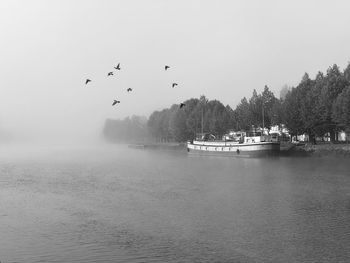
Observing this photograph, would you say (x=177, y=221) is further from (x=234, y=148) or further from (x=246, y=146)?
(x=234, y=148)

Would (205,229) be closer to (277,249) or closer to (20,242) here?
(277,249)

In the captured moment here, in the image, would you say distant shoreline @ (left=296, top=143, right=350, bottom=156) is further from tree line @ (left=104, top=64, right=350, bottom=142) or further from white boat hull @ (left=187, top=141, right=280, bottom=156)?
white boat hull @ (left=187, top=141, right=280, bottom=156)

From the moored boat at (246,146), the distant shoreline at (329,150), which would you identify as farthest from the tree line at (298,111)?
the moored boat at (246,146)

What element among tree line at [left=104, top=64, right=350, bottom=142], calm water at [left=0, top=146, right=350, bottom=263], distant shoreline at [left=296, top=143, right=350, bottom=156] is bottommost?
calm water at [left=0, top=146, right=350, bottom=263]

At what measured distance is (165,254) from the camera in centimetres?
2556

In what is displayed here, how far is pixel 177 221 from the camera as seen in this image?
110 ft

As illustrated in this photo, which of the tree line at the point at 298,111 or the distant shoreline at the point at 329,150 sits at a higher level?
the tree line at the point at 298,111

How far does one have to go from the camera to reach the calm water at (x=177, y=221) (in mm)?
25891

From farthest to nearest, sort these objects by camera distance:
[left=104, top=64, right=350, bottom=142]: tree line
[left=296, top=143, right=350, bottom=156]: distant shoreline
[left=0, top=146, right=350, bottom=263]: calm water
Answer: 1. [left=104, top=64, right=350, bottom=142]: tree line
2. [left=296, top=143, right=350, bottom=156]: distant shoreline
3. [left=0, top=146, right=350, bottom=263]: calm water

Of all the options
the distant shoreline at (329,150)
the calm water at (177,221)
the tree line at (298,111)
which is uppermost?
the tree line at (298,111)

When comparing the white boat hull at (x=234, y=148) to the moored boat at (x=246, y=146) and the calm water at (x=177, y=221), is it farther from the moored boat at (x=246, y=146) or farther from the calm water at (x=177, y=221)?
the calm water at (x=177, y=221)

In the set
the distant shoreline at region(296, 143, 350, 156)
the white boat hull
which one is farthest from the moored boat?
the distant shoreline at region(296, 143, 350, 156)

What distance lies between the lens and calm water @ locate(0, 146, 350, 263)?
25.9m

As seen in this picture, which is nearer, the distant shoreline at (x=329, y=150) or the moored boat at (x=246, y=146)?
the distant shoreline at (x=329, y=150)
